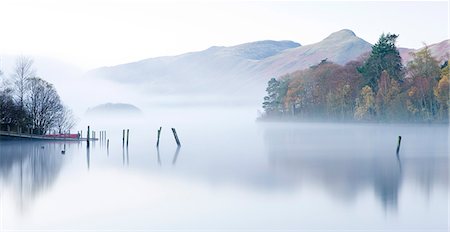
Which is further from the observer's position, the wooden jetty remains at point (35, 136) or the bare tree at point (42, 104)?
the bare tree at point (42, 104)

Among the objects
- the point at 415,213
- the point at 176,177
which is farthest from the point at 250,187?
the point at 415,213

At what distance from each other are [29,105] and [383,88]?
40.8m

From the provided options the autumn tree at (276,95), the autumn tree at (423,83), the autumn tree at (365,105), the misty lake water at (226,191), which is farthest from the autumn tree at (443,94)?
the misty lake water at (226,191)

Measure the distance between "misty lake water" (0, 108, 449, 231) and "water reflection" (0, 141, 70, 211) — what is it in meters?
0.05

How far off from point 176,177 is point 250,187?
5.05 m

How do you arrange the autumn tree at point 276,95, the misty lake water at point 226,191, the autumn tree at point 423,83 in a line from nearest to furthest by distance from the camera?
the misty lake water at point 226,191 < the autumn tree at point 423,83 < the autumn tree at point 276,95

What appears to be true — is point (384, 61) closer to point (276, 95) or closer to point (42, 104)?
point (276, 95)

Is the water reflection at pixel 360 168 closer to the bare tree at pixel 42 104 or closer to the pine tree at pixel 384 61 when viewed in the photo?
the bare tree at pixel 42 104

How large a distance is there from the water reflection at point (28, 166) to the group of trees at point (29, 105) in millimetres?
1669

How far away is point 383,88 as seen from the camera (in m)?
72.6

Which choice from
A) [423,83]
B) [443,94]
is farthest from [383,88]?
[443,94]

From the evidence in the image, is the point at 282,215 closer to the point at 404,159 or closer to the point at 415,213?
the point at 415,213

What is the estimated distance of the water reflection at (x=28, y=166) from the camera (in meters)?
23.2

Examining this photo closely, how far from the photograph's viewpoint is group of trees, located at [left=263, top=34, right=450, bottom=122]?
230ft
